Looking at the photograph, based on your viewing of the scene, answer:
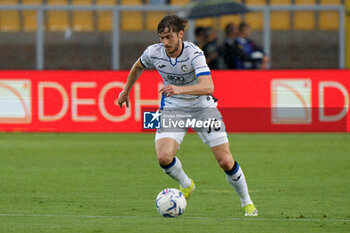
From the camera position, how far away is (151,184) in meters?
8.95

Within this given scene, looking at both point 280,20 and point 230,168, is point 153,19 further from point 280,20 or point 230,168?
point 230,168

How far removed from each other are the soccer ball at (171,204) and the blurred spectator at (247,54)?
9.19 meters

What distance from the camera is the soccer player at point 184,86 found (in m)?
6.66

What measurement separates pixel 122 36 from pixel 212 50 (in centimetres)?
450

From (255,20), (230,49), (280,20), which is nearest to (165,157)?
(230,49)

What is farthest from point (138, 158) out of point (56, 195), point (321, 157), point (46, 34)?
point (46, 34)

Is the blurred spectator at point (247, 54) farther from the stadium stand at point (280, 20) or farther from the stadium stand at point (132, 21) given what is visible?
the stadium stand at point (132, 21)

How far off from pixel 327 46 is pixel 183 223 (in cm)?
1284

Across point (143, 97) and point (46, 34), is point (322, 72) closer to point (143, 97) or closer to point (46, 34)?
point (143, 97)

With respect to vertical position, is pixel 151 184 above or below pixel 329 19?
below

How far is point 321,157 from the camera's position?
456 inches

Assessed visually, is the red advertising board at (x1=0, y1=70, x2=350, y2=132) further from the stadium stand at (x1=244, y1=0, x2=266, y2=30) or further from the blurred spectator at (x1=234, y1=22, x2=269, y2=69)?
the stadium stand at (x1=244, y1=0, x2=266, y2=30)

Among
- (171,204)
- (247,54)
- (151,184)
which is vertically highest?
(247,54)

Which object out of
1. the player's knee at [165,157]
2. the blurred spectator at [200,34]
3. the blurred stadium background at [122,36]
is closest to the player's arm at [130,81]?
the player's knee at [165,157]
